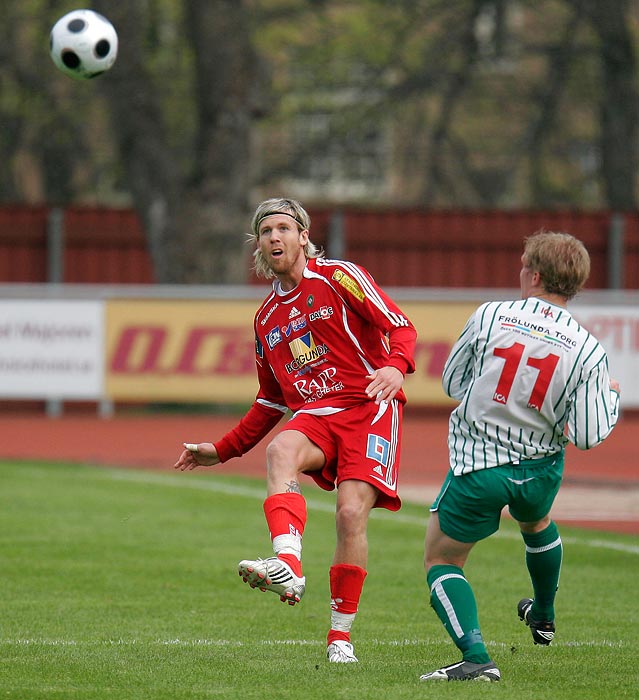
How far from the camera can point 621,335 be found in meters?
18.6

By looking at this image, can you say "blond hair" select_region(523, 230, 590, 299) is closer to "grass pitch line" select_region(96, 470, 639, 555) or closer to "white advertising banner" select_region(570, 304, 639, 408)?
"grass pitch line" select_region(96, 470, 639, 555)

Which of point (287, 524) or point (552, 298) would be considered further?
point (287, 524)

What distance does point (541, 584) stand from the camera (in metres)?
6.02

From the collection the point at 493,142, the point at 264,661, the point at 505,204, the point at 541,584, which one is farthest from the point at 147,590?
the point at 505,204

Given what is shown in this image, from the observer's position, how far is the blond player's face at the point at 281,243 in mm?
6121

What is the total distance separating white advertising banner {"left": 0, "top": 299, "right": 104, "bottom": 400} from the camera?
18703 millimetres

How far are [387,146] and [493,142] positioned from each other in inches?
114

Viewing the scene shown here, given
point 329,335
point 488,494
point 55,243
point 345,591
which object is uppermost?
point 329,335

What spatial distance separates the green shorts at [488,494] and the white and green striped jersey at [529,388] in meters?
0.04

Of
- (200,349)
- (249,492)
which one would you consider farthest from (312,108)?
(249,492)

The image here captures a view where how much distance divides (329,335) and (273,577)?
132cm

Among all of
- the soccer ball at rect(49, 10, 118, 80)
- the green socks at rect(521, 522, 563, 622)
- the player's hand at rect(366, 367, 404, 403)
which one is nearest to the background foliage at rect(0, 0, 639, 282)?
the soccer ball at rect(49, 10, 118, 80)

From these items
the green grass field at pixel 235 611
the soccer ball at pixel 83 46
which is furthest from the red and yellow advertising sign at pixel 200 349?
the soccer ball at pixel 83 46

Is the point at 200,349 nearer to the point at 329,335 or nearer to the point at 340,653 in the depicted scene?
the point at 329,335
